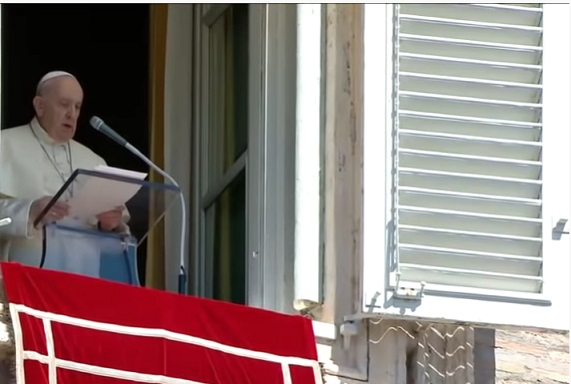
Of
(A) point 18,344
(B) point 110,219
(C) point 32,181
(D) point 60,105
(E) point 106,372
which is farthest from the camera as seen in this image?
(D) point 60,105

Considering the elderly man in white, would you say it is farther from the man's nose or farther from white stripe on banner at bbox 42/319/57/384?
white stripe on banner at bbox 42/319/57/384

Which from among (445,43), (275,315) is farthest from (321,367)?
(445,43)

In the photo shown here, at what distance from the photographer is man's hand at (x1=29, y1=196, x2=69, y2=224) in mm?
6629

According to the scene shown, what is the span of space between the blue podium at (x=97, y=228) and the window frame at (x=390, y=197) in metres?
0.58

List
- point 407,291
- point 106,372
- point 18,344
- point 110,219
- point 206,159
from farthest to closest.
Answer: point 206,159 → point 110,219 → point 407,291 → point 106,372 → point 18,344

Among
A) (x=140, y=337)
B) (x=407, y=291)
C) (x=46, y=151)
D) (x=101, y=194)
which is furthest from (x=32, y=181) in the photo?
(x=407, y=291)

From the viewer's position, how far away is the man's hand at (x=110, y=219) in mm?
6691

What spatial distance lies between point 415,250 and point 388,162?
0.26m

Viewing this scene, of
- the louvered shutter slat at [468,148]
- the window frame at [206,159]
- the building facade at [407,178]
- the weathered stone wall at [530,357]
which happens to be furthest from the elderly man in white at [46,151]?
the weathered stone wall at [530,357]

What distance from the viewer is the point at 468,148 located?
6754mm

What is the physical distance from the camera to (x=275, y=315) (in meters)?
6.35

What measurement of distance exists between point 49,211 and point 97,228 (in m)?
0.20

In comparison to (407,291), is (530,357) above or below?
below

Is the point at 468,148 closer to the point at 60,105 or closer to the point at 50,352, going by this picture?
the point at 60,105
